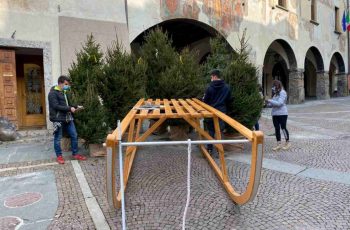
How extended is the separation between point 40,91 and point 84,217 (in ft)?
26.4

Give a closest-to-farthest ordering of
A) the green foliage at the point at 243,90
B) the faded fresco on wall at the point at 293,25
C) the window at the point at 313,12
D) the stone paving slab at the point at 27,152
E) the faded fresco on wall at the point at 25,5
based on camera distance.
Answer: the stone paving slab at the point at 27,152, the green foliage at the point at 243,90, the faded fresco on wall at the point at 25,5, the faded fresco on wall at the point at 293,25, the window at the point at 313,12

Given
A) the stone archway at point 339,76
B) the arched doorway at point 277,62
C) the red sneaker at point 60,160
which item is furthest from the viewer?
the stone archway at point 339,76

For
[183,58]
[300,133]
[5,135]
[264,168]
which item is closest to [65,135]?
[5,135]

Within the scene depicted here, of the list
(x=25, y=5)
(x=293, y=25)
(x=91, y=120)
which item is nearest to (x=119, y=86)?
(x=91, y=120)

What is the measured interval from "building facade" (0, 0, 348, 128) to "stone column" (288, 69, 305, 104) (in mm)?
60

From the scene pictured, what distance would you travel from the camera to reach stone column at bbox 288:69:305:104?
2012cm

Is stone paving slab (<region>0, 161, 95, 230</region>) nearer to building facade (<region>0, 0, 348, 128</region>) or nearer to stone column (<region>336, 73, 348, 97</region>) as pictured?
building facade (<region>0, 0, 348, 128</region>)

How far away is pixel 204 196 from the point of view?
4348 millimetres

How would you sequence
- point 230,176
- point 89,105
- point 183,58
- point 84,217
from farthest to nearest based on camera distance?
1. point 183,58
2. point 89,105
3. point 230,176
4. point 84,217

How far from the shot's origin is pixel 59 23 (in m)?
9.66

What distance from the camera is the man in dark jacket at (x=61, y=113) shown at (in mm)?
6031

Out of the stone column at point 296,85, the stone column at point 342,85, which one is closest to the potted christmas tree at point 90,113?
the stone column at point 296,85

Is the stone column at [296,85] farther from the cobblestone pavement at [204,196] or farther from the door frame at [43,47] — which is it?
the door frame at [43,47]

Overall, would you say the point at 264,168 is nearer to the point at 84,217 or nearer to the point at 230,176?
the point at 230,176
